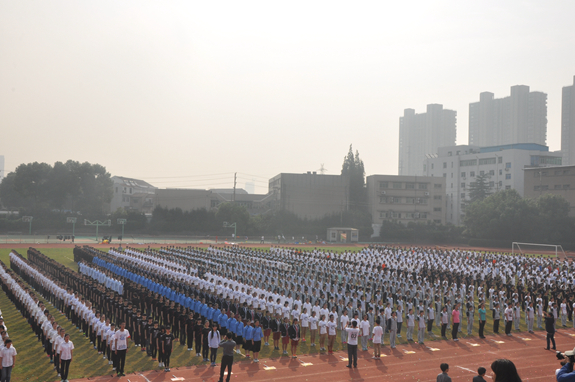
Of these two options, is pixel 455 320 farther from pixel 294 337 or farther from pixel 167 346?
pixel 167 346

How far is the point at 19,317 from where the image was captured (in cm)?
1720

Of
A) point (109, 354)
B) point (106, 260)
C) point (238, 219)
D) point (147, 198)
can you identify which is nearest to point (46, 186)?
point (147, 198)

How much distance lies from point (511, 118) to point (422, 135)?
32.4 m

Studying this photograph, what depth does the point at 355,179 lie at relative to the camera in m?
80.7

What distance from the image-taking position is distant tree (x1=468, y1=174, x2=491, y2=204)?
7819 cm

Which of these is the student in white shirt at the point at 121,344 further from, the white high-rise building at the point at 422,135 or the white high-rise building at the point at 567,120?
the white high-rise building at the point at 422,135

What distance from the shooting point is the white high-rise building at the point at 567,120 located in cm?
12569

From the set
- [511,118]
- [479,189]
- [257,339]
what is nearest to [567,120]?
[511,118]

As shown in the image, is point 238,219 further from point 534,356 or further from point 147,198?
point 534,356

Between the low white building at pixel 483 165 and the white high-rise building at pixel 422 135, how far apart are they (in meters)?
66.3

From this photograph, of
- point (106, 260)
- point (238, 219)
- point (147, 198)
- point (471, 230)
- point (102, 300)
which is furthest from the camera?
point (147, 198)

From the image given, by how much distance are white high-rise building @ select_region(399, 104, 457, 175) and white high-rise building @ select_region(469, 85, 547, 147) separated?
8.65 m

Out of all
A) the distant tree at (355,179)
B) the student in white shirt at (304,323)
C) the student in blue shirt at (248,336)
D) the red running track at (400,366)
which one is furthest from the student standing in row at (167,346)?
the distant tree at (355,179)

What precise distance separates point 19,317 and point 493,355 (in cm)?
1664
